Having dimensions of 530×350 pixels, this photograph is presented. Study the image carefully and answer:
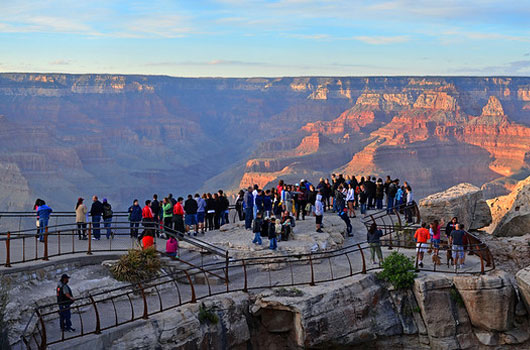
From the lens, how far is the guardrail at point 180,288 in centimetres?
1758

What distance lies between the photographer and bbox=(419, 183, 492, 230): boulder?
28.3 m

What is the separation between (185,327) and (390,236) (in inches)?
372

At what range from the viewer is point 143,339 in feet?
57.5

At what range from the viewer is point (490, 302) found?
811 inches

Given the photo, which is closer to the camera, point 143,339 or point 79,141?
point 143,339

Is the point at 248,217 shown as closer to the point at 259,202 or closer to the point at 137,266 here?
the point at 259,202

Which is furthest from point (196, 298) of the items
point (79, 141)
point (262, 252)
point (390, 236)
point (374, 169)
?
point (79, 141)

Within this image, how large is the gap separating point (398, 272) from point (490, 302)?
2.53m

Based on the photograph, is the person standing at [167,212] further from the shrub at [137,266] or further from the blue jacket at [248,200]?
the shrub at [137,266]

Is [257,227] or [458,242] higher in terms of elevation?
[257,227]

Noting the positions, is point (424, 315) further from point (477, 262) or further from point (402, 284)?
point (477, 262)

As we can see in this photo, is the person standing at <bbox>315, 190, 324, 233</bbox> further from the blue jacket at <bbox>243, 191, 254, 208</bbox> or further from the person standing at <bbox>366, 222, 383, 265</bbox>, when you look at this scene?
the person standing at <bbox>366, 222, 383, 265</bbox>

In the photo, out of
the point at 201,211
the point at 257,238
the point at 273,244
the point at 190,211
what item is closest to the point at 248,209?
the point at 201,211

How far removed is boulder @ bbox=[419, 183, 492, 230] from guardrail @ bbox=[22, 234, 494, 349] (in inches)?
178
